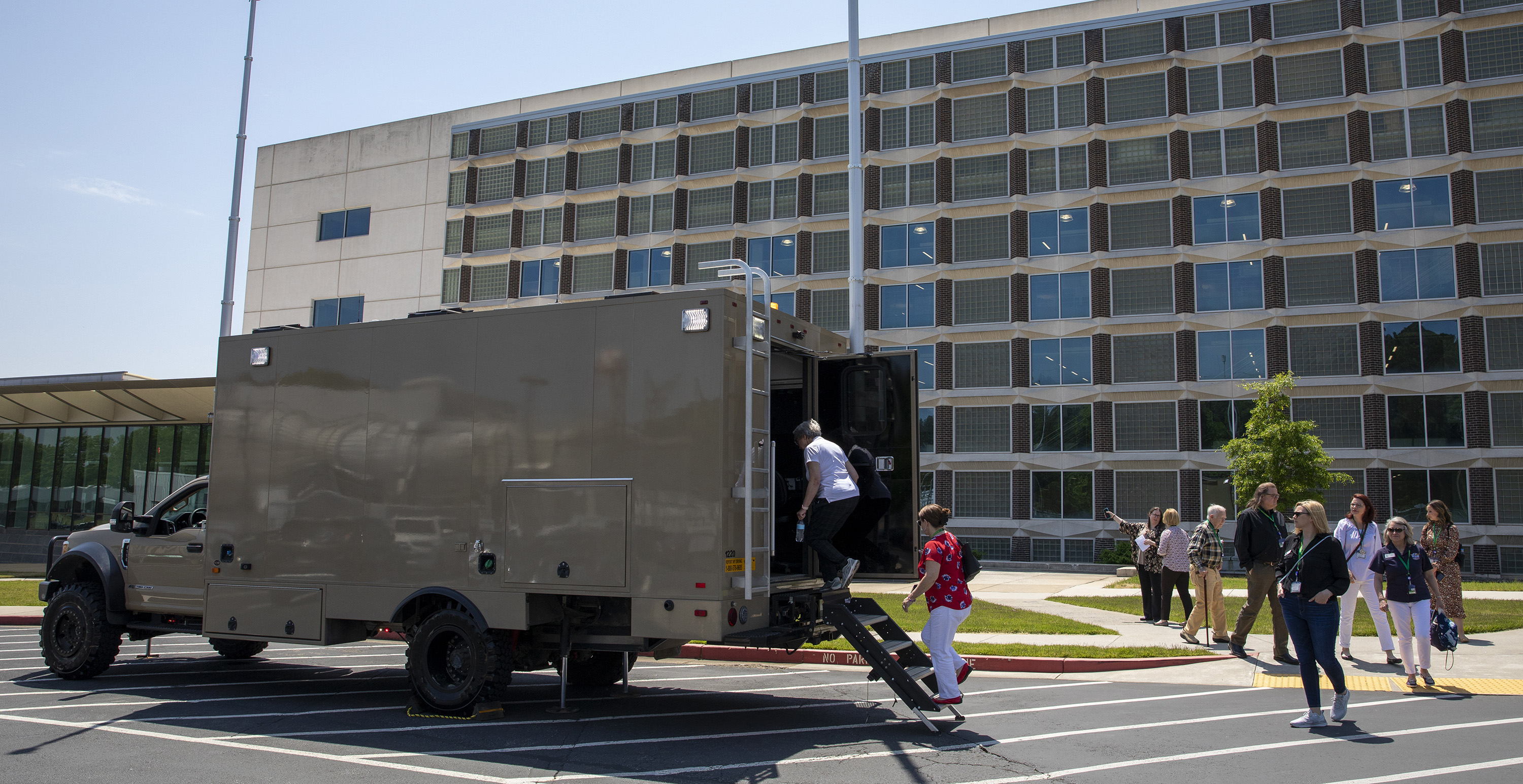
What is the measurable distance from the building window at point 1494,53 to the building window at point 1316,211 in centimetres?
507

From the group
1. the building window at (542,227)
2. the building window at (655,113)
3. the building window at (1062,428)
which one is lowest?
the building window at (1062,428)

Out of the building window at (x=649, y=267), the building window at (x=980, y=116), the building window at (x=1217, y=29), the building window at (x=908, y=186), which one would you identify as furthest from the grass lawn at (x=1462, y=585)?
the building window at (x=649, y=267)

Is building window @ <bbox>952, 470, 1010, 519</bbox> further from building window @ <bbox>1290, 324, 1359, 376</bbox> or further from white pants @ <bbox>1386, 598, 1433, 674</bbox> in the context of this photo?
white pants @ <bbox>1386, 598, 1433, 674</bbox>

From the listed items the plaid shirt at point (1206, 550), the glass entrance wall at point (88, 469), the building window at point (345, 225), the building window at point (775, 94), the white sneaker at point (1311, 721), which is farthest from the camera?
the building window at point (345, 225)

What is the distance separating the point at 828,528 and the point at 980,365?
28597mm

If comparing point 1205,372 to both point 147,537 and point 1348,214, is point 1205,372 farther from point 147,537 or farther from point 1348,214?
point 147,537

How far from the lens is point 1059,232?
3550 cm

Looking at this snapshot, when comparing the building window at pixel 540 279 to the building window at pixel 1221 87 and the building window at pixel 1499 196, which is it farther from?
the building window at pixel 1499 196

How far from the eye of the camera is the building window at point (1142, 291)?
34281 mm

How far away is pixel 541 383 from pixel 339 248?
40.8 metres

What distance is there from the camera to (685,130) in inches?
1607

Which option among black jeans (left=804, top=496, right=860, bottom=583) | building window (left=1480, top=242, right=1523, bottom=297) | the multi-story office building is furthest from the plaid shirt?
building window (left=1480, top=242, right=1523, bottom=297)

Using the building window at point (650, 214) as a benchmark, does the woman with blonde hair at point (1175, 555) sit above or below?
below

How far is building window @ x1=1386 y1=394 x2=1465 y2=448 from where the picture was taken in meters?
31.2
